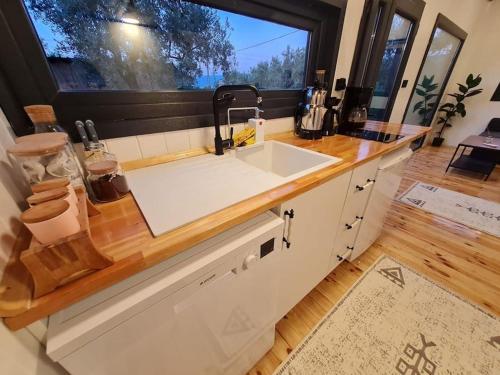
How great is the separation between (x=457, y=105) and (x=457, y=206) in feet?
9.33

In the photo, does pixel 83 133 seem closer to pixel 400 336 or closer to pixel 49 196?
pixel 49 196

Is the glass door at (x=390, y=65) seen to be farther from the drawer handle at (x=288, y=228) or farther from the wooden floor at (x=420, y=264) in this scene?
the drawer handle at (x=288, y=228)

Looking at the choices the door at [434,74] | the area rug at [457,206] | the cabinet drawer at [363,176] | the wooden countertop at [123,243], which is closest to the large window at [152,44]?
the wooden countertop at [123,243]

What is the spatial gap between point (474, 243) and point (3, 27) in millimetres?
3109

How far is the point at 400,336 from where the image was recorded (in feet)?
3.74

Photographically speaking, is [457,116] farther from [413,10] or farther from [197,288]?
[197,288]

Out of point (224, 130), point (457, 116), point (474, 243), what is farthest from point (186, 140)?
point (457, 116)

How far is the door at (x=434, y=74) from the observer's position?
2974mm

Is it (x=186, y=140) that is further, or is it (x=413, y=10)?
(x=413, y=10)

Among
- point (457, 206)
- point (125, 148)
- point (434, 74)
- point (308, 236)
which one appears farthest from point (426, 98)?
point (125, 148)

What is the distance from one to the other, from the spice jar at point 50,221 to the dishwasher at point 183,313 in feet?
0.56

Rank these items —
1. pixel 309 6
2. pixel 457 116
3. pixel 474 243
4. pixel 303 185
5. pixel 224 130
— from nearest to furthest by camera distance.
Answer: pixel 303 185, pixel 224 130, pixel 309 6, pixel 474 243, pixel 457 116

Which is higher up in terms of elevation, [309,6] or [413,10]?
[413,10]

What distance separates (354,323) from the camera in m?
1.20
